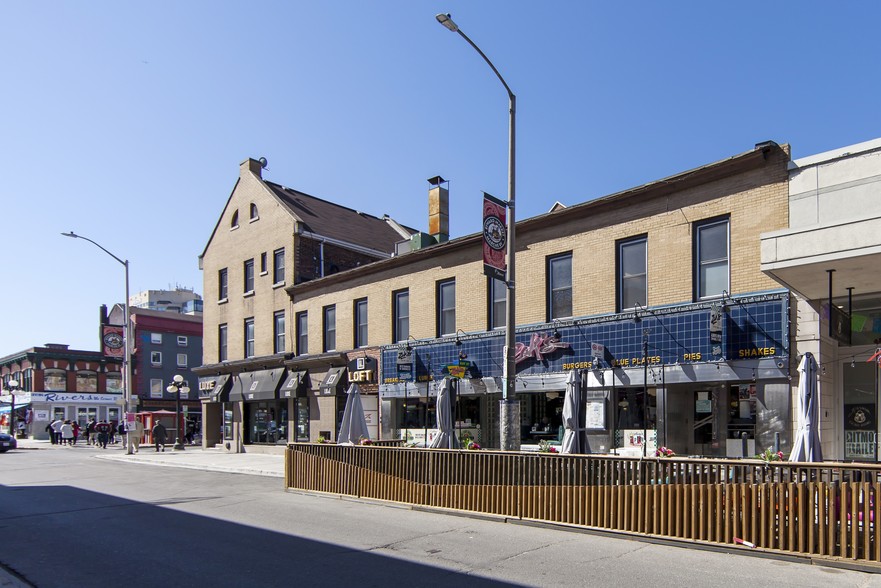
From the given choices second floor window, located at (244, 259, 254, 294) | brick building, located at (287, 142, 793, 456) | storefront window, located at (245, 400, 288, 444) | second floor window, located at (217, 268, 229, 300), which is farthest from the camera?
second floor window, located at (217, 268, 229, 300)

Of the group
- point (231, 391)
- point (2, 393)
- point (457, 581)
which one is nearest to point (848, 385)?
point (457, 581)

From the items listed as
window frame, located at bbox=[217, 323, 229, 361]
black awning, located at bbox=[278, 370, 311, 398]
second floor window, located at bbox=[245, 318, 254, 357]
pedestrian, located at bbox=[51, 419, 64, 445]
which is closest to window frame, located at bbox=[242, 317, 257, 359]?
second floor window, located at bbox=[245, 318, 254, 357]

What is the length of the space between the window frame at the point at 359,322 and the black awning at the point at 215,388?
985cm

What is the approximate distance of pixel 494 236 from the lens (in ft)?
43.7

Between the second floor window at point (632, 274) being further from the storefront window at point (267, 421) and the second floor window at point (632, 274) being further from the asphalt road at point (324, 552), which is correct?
the storefront window at point (267, 421)

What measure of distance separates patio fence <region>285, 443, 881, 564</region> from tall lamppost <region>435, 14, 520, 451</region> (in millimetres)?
907

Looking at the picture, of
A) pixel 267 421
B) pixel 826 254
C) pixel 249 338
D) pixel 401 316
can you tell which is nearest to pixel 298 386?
pixel 267 421

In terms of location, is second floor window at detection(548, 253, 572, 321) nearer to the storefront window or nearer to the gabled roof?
the gabled roof

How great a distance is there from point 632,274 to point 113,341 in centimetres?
2972

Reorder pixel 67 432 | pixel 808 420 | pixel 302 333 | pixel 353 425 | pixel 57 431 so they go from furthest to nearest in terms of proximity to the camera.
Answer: pixel 57 431, pixel 67 432, pixel 302 333, pixel 353 425, pixel 808 420

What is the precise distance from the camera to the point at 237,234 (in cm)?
3341

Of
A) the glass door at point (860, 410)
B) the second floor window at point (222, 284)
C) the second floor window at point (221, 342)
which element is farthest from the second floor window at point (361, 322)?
the glass door at point (860, 410)

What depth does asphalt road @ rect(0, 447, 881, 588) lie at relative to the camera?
7660 mm

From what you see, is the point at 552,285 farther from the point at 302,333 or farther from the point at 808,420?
the point at 302,333
